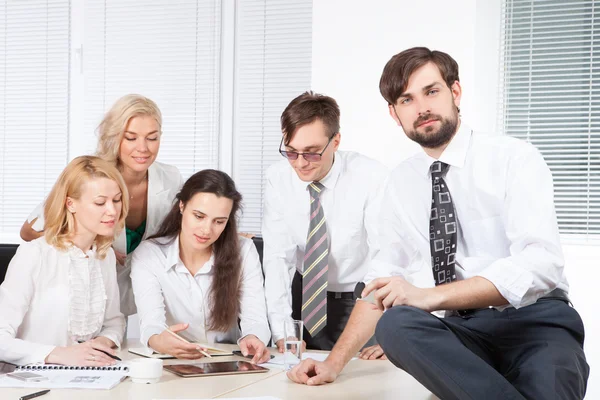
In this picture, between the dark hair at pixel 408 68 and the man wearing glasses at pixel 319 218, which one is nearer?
the dark hair at pixel 408 68

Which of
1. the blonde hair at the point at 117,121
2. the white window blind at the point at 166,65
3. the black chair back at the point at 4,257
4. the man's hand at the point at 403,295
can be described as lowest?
the black chair back at the point at 4,257

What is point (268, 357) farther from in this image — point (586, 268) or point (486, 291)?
point (586, 268)

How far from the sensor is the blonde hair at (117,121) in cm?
273

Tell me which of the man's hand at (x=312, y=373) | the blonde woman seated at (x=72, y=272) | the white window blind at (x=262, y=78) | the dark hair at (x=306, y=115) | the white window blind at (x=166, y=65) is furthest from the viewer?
the white window blind at (x=166, y=65)

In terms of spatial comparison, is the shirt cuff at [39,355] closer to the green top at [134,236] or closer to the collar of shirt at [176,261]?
the collar of shirt at [176,261]

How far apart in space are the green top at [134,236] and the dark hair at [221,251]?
181mm

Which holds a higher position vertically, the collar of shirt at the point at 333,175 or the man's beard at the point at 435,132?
the man's beard at the point at 435,132

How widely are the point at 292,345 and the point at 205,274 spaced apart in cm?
68

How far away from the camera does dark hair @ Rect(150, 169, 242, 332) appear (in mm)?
2494

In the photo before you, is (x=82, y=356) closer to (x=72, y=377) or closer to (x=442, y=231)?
(x=72, y=377)

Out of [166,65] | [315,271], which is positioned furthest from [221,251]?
[166,65]

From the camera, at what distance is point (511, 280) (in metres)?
1.74

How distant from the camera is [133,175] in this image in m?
2.82

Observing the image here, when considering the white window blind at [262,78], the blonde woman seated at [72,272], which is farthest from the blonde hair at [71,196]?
the white window blind at [262,78]
